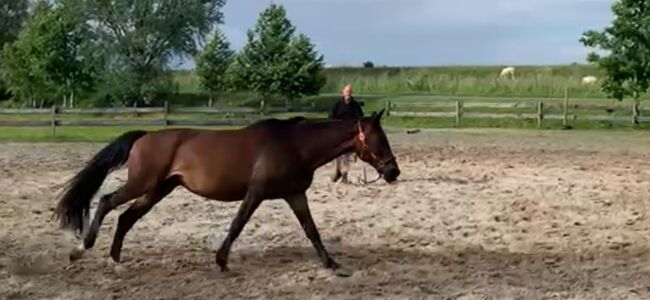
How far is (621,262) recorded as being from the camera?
9.19 m

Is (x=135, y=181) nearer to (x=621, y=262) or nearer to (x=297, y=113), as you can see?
(x=621, y=262)

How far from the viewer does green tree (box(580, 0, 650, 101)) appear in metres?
34.8

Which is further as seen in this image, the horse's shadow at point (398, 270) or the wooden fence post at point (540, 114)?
the wooden fence post at point (540, 114)

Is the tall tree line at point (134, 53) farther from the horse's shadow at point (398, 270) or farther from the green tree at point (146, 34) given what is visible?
the horse's shadow at point (398, 270)

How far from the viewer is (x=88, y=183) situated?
29.6 ft

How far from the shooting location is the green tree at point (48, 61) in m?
45.9

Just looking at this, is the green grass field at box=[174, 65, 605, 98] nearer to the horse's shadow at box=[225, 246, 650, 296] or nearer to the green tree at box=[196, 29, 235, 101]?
the green tree at box=[196, 29, 235, 101]

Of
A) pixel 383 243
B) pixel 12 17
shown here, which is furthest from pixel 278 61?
pixel 383 243

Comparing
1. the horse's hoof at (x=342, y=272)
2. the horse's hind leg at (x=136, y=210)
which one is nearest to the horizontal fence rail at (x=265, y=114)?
the horse's hind leg at (x=136, y=210)

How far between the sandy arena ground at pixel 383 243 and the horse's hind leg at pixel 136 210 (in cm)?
16

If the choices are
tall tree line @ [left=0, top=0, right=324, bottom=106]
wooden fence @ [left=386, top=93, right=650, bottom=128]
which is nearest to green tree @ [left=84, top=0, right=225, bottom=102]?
tall tree line @ [left=0, top=0, right=324, bottom=106]

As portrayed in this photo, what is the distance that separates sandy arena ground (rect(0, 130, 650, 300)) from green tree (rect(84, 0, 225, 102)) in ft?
146

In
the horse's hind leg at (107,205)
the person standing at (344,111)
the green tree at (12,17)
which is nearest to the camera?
the horse's hind leg at (107,205)

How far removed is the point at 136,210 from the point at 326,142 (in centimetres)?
186
